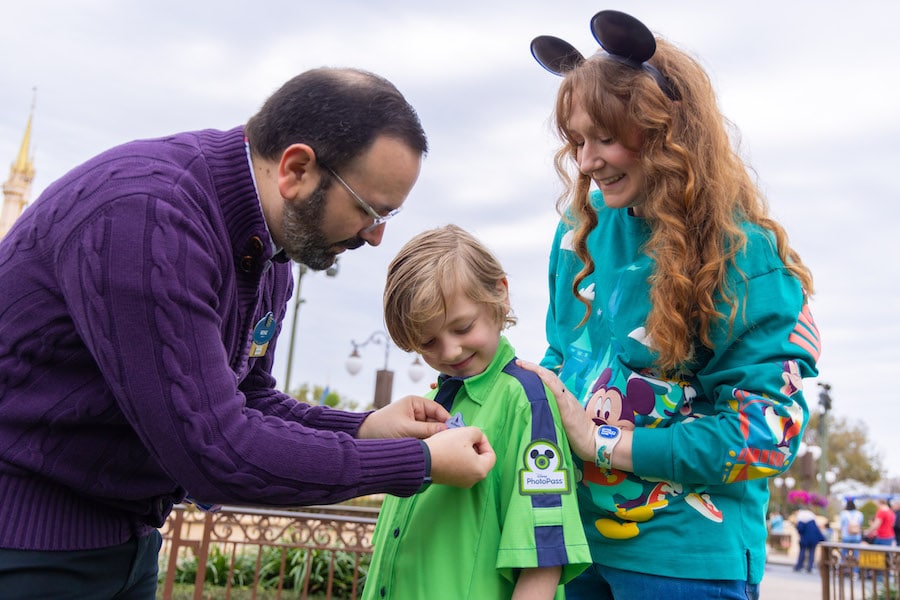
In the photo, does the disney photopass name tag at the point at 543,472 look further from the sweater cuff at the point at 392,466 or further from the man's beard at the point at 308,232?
the man's beard at the point at 308,232

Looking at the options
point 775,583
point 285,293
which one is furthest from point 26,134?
point 285,293

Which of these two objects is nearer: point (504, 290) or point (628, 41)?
point (628, 41)

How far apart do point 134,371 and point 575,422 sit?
41.3 inches

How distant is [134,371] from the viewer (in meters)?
1.60

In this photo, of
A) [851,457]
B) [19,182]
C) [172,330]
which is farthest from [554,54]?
[19,182]

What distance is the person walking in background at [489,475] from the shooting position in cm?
193

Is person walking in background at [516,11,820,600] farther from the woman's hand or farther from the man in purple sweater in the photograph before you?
the man in purple sweater

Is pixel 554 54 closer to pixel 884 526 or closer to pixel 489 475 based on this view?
pixel 489 475

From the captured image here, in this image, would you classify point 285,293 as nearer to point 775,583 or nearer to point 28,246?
point 28,246

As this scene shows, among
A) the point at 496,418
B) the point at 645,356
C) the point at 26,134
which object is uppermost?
the point at 26,134

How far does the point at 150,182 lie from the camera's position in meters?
1.69

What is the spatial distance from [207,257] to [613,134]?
1063 millimetres

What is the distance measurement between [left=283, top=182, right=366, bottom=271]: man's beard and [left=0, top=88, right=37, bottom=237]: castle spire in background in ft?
250

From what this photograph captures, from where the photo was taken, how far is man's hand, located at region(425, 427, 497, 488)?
6.14ft
